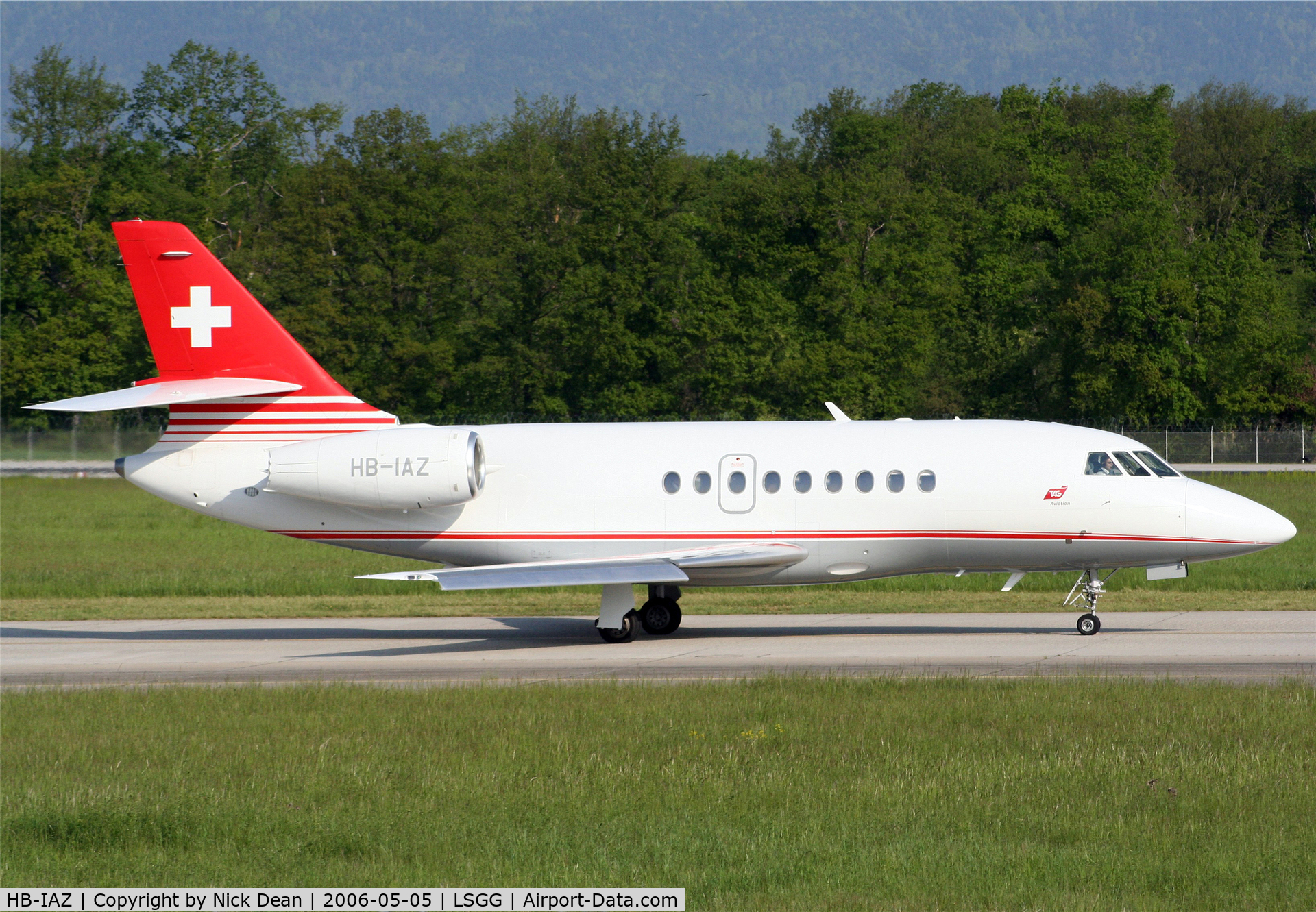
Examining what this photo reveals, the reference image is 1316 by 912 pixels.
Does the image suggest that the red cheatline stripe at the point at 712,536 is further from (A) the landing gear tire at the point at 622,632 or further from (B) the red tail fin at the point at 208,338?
(B) the red tail fin at the point at 208,338

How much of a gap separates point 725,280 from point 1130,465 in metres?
49.3

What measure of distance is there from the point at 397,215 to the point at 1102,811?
67.0m

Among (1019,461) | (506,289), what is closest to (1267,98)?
(506,289)

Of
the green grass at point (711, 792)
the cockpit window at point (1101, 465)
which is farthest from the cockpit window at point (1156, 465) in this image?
the green grass at point (711, 792)

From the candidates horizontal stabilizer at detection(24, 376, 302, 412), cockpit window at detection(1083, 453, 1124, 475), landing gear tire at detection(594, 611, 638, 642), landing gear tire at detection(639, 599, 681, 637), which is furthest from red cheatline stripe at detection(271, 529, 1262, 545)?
horizontal stabilizer at detection(24, 376, 302, 412)

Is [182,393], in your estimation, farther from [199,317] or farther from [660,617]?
[660,617]

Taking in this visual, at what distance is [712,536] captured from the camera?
2227 cm

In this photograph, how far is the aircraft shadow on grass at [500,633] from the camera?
22.2 m

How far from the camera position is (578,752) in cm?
1299

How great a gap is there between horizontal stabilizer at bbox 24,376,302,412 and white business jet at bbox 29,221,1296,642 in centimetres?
4

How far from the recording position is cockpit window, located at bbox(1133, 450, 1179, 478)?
2188 centimetres

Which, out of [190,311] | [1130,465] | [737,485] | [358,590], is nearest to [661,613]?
[737,485]

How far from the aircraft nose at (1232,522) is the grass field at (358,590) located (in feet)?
13.3

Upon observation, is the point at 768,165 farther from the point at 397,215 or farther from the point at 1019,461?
the point at 1019,461
